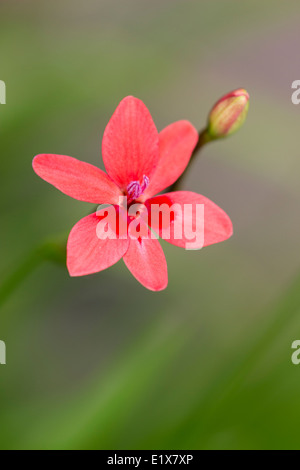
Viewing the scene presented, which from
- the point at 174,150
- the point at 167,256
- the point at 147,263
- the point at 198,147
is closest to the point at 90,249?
the point at 147,263

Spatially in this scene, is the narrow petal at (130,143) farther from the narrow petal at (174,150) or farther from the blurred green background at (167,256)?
the blurred green background at (167,256)

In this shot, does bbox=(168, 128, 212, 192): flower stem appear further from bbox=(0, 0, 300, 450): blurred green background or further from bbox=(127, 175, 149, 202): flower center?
bbox=(0, 0, 300, 450): blurred green background

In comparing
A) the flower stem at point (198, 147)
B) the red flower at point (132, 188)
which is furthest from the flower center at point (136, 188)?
the flower stem at point (198, 147)

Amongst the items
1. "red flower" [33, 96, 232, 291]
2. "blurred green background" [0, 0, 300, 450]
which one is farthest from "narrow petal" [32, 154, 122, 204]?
"blurred green background" [0, 0, 300, 450]

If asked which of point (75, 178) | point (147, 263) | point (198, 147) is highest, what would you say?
point (198, 147)

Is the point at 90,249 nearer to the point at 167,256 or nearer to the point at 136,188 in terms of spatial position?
the point at 136,188

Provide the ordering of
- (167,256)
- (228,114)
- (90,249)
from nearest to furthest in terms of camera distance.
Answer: (90,249) → (228,114) → (167,256)

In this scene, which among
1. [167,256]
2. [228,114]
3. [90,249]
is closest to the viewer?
[90,249]

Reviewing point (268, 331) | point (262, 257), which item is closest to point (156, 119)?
point (262, 257)
